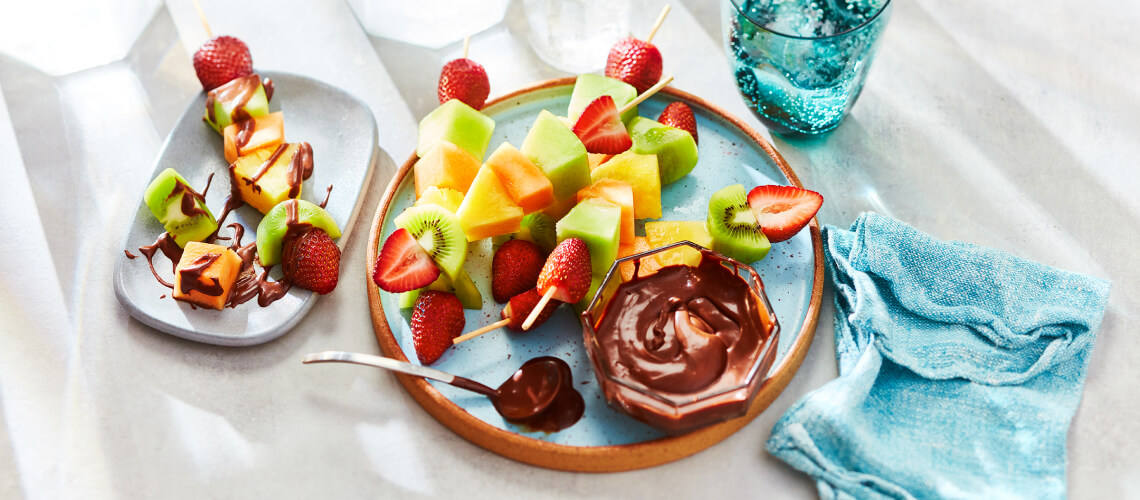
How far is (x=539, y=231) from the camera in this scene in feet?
5.59

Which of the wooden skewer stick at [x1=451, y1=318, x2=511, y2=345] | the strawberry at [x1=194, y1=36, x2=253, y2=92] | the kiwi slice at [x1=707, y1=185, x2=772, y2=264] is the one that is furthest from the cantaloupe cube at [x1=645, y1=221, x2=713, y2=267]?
the strawberry at [x1=194, y1=36, x2=253, y2=92]

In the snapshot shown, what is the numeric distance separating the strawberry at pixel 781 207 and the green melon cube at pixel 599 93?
36 centimetres

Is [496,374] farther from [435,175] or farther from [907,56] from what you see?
[907,56]

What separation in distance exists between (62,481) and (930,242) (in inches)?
68.4

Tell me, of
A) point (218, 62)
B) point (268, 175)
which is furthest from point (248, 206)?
point (218, 62)

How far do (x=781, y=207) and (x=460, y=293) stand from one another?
678 millimetres

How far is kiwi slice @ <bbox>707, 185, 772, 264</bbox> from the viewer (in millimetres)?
1692

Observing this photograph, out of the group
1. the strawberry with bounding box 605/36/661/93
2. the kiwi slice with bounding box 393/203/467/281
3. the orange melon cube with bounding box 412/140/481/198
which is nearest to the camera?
the kiwi slice with bounding box 393/203/467/281

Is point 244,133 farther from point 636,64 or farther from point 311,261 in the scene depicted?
point 636,64

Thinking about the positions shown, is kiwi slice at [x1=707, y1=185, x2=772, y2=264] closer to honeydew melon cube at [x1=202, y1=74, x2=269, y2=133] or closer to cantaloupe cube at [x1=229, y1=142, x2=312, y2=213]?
cantaloupe cube at [x1=229, y1=142, x2=312, y2=213]

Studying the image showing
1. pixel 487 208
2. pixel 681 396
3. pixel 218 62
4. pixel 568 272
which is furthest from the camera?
pixel 218 62

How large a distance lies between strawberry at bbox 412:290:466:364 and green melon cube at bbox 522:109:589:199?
0.32m

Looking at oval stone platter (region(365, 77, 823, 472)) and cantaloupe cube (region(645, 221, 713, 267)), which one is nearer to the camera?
oval stone platter (region(365, 77, 823, 472))

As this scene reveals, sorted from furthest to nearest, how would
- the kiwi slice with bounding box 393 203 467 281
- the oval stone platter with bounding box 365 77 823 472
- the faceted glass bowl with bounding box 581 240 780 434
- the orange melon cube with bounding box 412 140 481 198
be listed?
the orange melon cube with bounding box 412 140 481 198
the kiwi slice with bounding box 393 203 467 281
the oval stone platter with bounding box 365 77 823 472
the faceted glass bowl with bounding box 581 240 780 434
